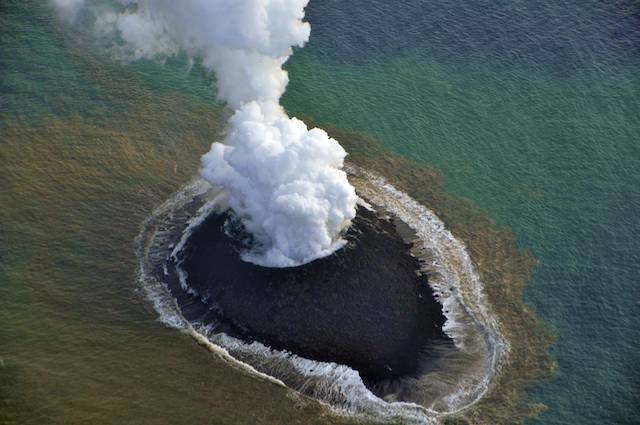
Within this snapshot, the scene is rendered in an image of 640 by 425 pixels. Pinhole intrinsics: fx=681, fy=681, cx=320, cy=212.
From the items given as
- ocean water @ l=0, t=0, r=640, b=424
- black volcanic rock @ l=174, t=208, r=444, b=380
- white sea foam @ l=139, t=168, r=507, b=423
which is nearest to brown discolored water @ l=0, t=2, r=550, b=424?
ocean water @ l=0, t=0, r=640, b=424

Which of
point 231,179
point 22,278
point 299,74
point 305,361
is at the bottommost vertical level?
point 305,361

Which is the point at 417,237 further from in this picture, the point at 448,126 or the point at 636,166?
the point at 636,166

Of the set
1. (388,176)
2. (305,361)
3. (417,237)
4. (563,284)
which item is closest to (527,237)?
(563,284)

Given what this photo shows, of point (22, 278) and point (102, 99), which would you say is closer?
point (22, 278)

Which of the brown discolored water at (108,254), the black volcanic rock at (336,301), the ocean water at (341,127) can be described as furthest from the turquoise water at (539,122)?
the black volcanic rock at (336,301)

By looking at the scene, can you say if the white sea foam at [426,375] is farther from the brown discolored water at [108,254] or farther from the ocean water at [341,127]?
the ocean water at [341,127]

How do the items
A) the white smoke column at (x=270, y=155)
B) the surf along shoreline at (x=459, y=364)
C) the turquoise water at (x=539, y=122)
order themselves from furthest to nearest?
the white smoke column at (x=270, y=155) → the turquoise water at (x=539, y=122) → the surf along shoreline at (x=459, y=364)

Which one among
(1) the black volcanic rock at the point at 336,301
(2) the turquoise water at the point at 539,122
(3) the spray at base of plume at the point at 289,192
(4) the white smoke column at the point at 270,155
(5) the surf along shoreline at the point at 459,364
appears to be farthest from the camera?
(4) the white smoke column at the point at 270,155
